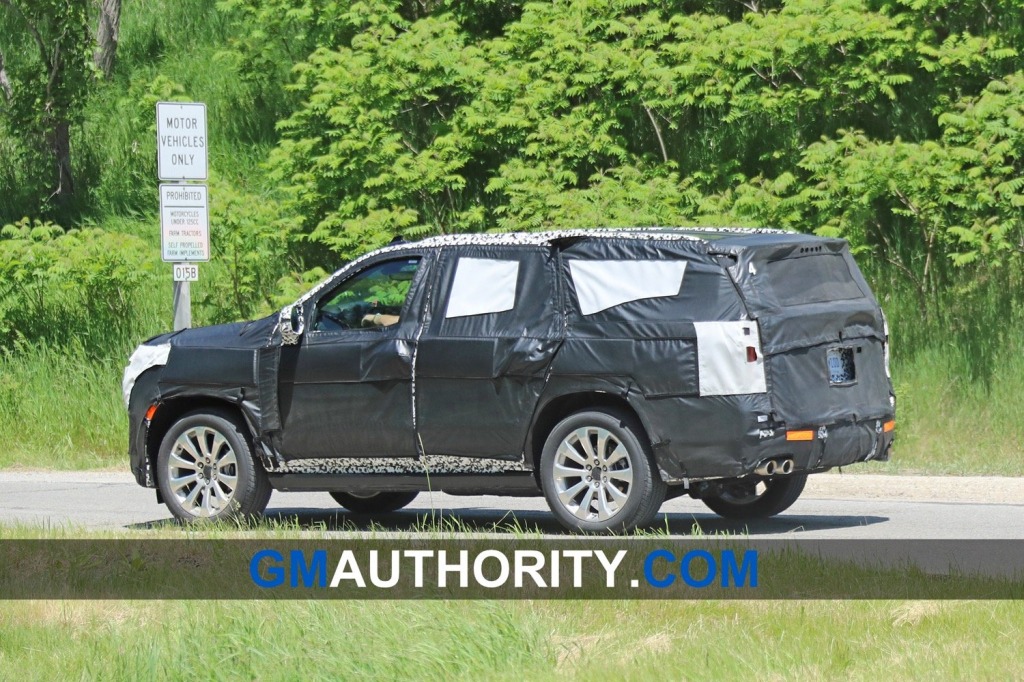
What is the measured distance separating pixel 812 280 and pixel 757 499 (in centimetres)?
188

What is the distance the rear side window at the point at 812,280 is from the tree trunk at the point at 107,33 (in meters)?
20.1

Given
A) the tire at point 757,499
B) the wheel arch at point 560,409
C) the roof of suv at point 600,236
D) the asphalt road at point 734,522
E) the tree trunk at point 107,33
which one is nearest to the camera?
the wheel arch at point 560,409

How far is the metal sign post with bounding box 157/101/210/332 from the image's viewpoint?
16.3 m

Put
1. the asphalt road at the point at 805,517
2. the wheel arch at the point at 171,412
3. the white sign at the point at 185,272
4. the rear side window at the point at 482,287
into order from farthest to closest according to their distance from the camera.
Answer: the white sign at the point at 185,272 < the wheel arch at the point at 171,412 < the rear side window at the point at 482,287 < the asphalt road at the point at 805,517

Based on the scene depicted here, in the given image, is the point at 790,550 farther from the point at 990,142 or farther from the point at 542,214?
the point at 542,214

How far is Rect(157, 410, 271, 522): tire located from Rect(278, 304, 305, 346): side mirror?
0.76 metres

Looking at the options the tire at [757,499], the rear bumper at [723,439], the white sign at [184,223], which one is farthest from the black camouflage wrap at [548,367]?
the white sign at [184,223]

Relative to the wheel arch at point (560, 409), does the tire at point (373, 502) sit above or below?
below

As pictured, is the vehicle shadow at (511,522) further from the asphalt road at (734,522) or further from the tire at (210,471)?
the tire at (210,471)

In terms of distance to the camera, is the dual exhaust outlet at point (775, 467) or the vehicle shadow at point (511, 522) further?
the vehicle shadow at point (511, 522)

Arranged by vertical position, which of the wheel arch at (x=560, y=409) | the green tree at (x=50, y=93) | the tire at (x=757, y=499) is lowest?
the tire at (x=757, y=499)

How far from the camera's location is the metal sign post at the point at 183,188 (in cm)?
1634

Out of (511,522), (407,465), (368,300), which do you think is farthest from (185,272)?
(407,465)

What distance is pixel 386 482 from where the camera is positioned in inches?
435
